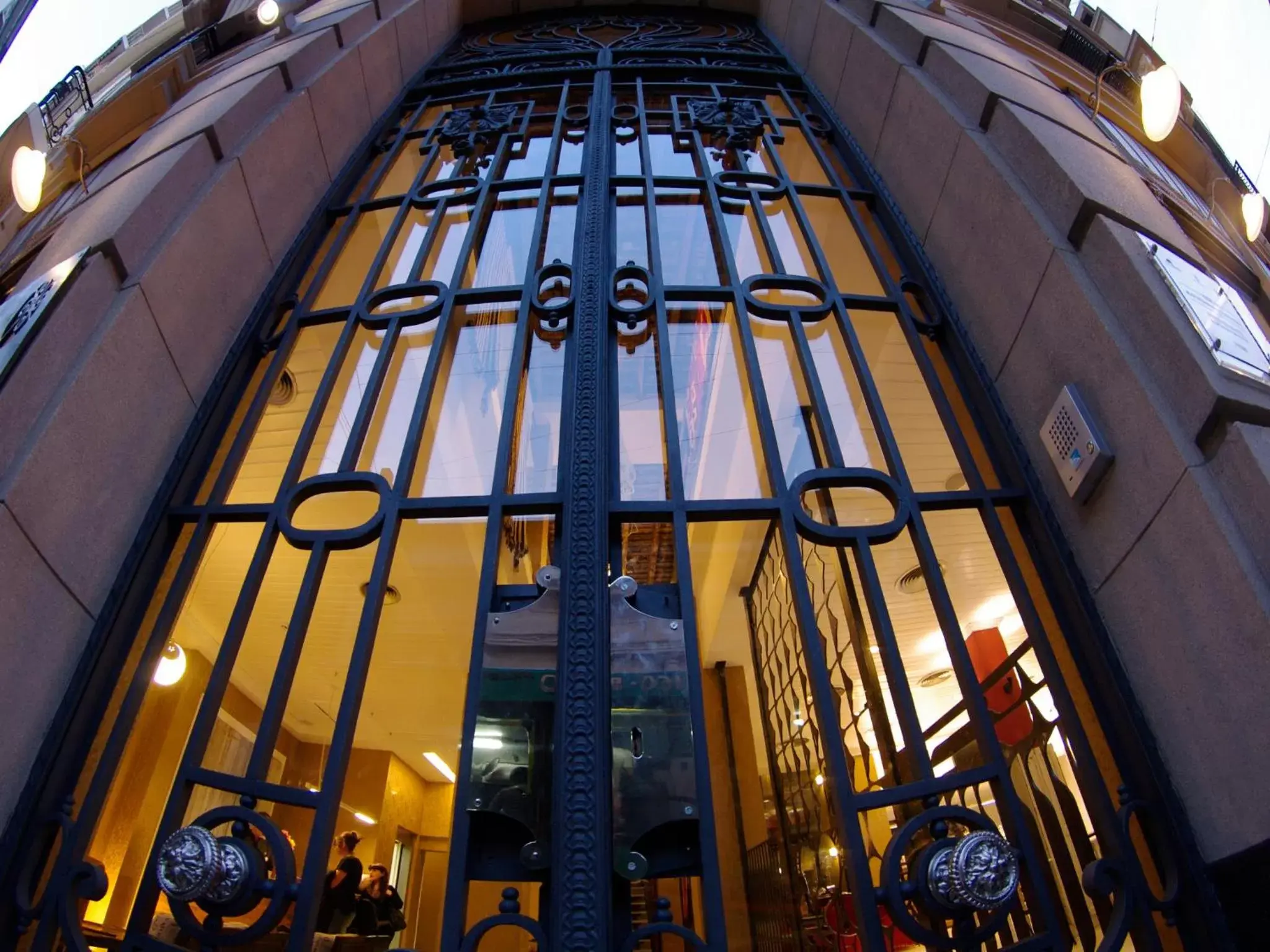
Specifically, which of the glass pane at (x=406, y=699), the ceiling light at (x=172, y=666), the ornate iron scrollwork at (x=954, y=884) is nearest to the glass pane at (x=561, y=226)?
the glass pane at (x=406, y=699)

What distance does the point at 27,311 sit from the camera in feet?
10.0

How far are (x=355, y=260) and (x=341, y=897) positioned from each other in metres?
3.69

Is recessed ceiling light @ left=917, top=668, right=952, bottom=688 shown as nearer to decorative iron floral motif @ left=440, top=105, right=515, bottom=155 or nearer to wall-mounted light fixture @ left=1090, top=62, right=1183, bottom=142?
wall-mounted light fixture @ left=1090, top=62, right=1183, bottom=142

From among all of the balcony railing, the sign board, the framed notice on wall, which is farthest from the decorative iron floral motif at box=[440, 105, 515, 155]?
the balcony railing

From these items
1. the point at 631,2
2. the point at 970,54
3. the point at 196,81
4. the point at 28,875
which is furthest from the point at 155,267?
the point at 631,2

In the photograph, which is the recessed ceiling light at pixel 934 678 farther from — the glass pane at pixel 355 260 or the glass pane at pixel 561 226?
the glass pane at pixel 355 260

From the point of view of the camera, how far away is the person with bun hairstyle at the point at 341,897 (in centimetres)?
416

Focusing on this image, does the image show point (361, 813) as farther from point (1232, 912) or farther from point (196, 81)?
point (196, 81)

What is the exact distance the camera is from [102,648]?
9.36 ft

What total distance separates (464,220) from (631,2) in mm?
4465

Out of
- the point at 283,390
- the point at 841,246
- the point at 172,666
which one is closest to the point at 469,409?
the point at 283,390

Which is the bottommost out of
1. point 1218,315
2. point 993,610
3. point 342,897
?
point 342,897

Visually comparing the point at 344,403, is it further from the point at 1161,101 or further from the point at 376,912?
the point at 1161,101

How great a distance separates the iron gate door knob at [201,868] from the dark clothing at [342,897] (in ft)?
7.11
